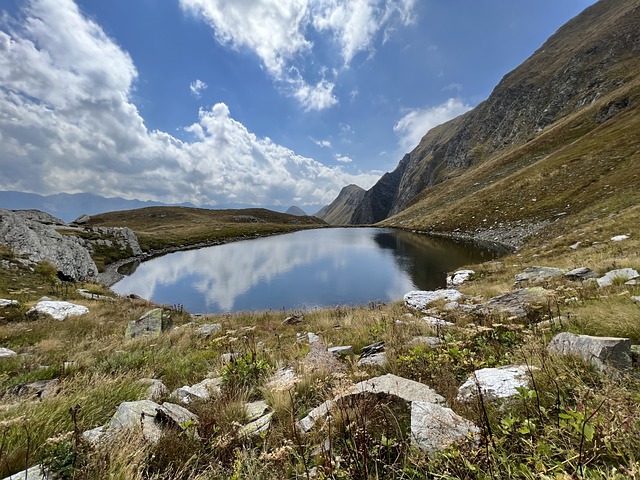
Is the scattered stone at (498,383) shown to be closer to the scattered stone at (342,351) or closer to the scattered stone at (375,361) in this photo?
the scattered stone at (375,361)

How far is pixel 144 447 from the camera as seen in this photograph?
2941 mm

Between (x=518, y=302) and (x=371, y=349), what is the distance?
5.37 metres

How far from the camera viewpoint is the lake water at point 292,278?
2525cm

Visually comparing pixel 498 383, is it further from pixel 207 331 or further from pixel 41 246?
pixel 41 246

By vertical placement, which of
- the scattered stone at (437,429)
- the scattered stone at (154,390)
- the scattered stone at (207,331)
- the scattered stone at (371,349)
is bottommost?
the scattered stone at (207,331)

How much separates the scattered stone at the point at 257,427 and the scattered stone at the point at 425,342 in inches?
142

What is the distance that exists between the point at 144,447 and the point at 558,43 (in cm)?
20743

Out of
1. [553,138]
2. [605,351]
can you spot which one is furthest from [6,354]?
[553,138]

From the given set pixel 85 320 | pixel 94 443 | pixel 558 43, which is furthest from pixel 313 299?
pixel 558 43

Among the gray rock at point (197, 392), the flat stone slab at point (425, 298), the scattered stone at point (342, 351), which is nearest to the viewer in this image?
the gray rock at point (197, 392)

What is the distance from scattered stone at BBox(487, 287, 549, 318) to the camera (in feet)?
26.0

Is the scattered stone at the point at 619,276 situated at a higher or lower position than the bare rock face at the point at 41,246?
lower

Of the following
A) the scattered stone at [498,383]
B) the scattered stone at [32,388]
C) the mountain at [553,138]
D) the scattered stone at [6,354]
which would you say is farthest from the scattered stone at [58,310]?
the mountain at [553,138]

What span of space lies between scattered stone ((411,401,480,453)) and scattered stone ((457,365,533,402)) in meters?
0.72
